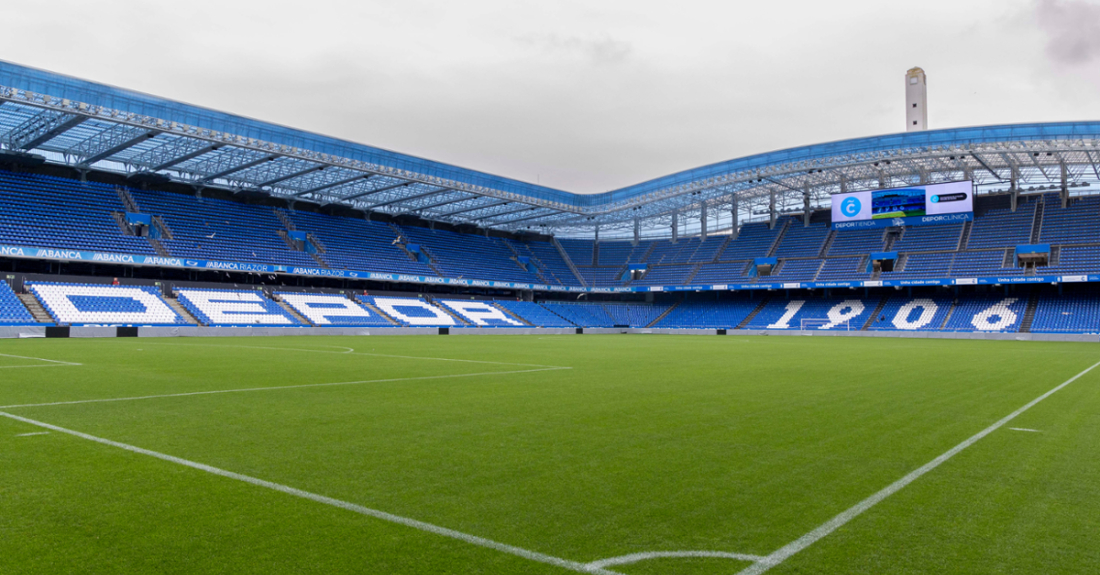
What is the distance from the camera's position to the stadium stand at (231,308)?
4184 cm

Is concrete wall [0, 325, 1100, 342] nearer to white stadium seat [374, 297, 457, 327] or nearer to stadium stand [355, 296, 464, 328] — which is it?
stadium stand [355, 296, 464, 328]

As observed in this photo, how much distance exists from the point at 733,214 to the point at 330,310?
131 feet

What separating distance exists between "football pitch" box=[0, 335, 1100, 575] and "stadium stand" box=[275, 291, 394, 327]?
35.4m

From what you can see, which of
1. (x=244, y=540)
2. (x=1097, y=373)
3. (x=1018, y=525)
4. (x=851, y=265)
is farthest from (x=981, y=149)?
(x=244, y=540)

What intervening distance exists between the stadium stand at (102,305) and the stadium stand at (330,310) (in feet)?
28.4

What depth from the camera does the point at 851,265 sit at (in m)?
57.2

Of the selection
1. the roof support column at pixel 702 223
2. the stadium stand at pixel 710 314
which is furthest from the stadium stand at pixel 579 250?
the stadium stand at pixel 710 314

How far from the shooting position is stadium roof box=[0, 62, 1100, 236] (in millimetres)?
36312

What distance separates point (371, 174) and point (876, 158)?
36.5m

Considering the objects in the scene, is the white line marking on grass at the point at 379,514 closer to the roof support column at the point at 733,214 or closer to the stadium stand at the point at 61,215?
the stadium stand at the point at 61,215

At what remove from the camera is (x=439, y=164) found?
5288 cm

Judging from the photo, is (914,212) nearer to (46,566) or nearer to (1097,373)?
(1097,373)

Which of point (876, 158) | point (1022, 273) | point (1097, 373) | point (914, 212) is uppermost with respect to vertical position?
point (876, 158)

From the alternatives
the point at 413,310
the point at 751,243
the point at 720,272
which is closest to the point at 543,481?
the point at 413,310
